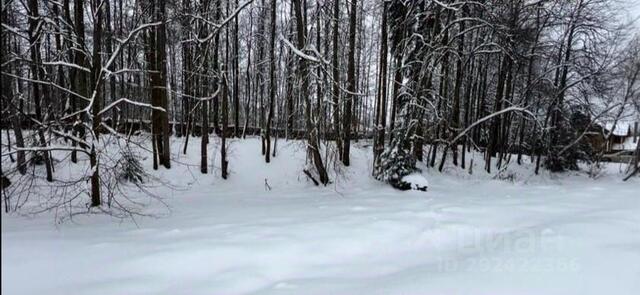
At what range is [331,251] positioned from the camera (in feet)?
15.5

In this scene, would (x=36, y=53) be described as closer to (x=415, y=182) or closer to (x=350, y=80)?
(x=350, y=80)

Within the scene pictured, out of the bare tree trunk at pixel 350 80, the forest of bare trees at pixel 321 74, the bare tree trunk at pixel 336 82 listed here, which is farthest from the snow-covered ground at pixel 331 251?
the bare tree trunk at pixel 350 80

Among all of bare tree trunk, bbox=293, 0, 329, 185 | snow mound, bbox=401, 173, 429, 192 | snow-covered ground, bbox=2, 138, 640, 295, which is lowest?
snow mound, bbox=401, 173, 429, 192

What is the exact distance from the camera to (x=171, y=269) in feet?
12.8

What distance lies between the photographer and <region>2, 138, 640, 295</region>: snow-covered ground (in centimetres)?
355

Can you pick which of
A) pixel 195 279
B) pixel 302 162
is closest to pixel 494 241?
pixel 195 279

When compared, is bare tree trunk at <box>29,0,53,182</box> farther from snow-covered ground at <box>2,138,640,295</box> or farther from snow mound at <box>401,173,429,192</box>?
snow mound at <box>401,173,429,192</box>

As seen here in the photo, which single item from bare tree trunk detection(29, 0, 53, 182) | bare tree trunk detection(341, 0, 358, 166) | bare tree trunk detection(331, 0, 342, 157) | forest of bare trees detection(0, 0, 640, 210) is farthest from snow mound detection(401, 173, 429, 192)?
bare tree trunk detection(29, 0, 53, 182)

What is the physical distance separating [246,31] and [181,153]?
9.51 meters

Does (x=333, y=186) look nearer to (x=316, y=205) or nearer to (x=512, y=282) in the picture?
(x=316, y=205)

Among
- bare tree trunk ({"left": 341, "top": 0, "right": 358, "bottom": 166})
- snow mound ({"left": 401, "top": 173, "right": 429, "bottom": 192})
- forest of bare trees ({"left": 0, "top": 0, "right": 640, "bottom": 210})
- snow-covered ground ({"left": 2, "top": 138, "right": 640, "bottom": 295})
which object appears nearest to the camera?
snow-covered ground ({"left": 2, "top": 138, "right": 640, "bottom": 295})

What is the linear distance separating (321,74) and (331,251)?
7.11 meters

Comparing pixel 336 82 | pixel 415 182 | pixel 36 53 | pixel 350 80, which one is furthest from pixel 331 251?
pixel 350 80

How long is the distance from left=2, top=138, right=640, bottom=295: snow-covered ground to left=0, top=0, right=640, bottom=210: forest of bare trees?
83.5 inches
